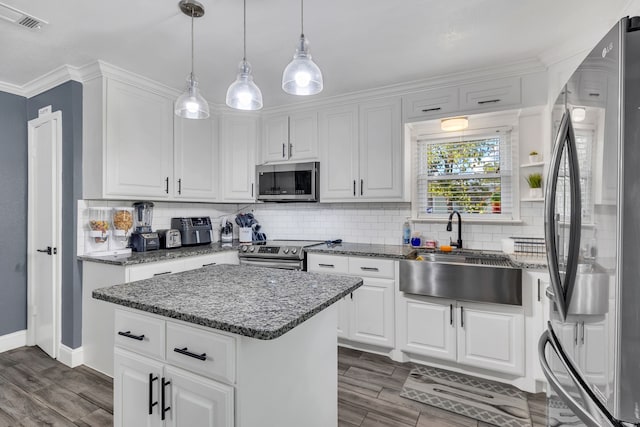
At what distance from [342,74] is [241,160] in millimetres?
1542

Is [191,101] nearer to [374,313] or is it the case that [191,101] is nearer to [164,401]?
[164,401]

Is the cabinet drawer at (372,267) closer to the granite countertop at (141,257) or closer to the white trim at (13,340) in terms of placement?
the granite countertop at (141,257)

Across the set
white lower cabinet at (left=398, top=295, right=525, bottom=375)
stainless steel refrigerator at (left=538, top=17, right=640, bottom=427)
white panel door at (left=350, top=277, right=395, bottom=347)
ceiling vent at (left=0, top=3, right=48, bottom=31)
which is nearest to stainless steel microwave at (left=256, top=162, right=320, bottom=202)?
white panel door at (left=350, top=277, right=395, bottom=347)

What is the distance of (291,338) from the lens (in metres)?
1.33

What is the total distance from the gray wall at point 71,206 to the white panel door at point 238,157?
1.34m

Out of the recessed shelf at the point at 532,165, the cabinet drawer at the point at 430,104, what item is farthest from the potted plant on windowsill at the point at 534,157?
the cabinet drawer at the point at 430,104

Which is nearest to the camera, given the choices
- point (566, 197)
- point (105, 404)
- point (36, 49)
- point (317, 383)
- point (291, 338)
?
point (566, 197)

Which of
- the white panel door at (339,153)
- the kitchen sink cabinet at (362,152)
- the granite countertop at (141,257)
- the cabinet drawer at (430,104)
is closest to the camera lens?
the granite countertop at (141,257)

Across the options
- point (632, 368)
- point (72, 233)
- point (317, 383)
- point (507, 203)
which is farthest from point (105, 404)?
point (507, 203)

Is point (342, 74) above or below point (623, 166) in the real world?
above

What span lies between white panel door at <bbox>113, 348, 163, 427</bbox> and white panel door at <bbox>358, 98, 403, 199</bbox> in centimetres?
233

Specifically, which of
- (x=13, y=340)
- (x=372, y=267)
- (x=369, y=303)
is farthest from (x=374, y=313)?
(x=13, y=340)

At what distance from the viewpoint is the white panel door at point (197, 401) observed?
3.58 ft

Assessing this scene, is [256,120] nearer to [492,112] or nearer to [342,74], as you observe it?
[342,74]
